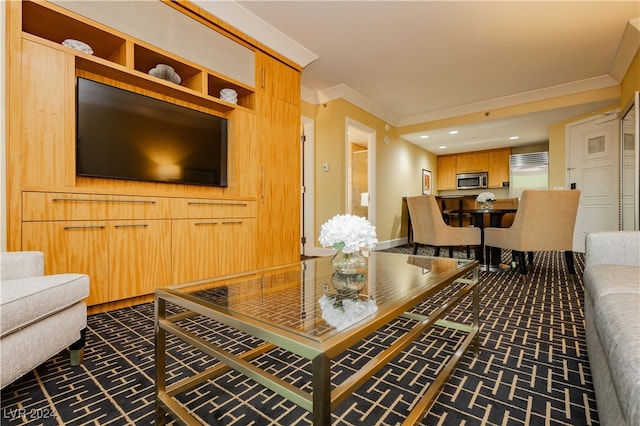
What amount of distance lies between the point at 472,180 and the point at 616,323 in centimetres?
760

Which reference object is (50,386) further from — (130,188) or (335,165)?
(335,165)

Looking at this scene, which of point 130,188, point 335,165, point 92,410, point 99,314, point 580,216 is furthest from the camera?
point 580,216

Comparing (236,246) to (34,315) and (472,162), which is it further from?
(472,162)

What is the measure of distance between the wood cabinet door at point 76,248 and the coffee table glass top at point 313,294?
127 cm

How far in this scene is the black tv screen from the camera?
1.99 meters

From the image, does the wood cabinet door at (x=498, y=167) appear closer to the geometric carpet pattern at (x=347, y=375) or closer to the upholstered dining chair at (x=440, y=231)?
the upholstered dining chair at (x=440, y=231)

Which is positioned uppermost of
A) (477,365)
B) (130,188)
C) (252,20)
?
(252,20)

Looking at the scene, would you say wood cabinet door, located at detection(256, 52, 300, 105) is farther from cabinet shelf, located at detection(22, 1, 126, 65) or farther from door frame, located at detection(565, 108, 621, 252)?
door frame, located at detection(565, 108, 621, 252)

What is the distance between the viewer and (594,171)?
4641 millimetres

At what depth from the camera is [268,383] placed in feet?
2.08

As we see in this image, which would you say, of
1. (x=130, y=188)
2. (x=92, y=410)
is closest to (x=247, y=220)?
(x=130, y=188)

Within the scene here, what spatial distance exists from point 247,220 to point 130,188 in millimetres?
998

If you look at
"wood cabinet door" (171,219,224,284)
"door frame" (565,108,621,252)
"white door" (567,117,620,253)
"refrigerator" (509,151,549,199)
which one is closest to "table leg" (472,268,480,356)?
"wood cabinet door" (171,219,224,284)

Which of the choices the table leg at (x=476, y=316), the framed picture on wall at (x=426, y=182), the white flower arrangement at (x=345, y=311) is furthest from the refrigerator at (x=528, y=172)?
the white flower arrangement at (x=345, y=311)
